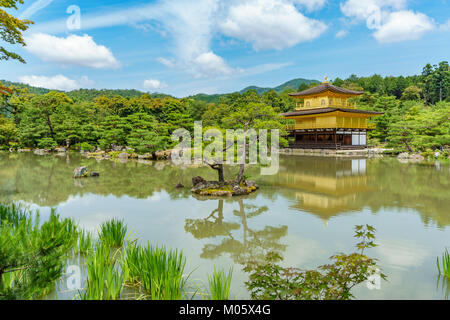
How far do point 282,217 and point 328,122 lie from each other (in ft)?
78.2

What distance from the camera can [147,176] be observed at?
1455 centimetres

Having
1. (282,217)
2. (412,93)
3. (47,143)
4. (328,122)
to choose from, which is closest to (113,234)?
(282,217)

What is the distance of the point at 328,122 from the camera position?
94.5ft

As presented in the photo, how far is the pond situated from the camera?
455cm

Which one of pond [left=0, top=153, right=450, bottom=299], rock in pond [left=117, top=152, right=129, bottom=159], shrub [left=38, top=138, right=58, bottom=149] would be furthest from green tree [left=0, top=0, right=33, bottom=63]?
shrub [left=38, top=138, right=58, bottom=149]

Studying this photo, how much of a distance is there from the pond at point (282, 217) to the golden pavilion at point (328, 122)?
15.1 meters

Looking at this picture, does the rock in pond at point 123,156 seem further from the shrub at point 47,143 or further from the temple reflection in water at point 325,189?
the temple reflection in water at point 325,189

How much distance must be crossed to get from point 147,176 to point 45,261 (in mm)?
12275

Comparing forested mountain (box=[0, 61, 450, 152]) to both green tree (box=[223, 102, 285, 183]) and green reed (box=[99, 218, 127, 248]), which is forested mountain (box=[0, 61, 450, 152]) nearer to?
green tree (box=[223, 102, 285, 183])

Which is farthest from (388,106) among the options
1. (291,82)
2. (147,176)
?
(291,82)

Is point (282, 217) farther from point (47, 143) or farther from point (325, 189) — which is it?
point (47, 143)

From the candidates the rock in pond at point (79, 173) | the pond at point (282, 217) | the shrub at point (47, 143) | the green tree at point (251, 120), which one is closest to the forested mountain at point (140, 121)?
the shrub at point (47, 143)

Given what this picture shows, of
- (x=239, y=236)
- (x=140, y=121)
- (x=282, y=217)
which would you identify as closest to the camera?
(x=239, y=236)

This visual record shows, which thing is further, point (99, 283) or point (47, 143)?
point (47, 143)
